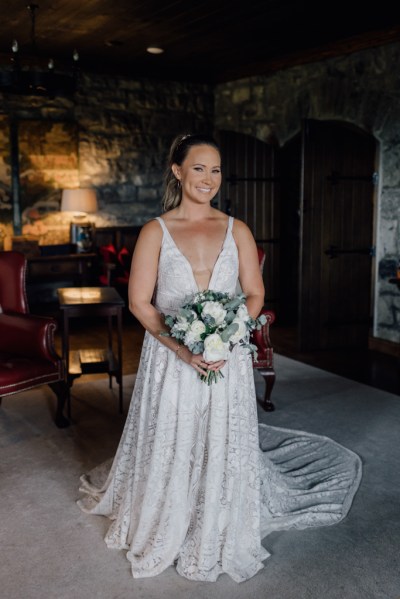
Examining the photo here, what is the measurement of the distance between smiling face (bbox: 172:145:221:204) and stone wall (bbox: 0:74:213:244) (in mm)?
5540

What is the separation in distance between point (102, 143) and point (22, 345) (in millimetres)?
4615

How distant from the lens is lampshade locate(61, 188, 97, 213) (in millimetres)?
7703

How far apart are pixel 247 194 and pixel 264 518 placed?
17.4 ft

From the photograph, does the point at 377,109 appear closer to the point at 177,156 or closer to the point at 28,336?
the point at 28,336

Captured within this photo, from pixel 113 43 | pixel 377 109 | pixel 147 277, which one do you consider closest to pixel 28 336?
pixel 147 277

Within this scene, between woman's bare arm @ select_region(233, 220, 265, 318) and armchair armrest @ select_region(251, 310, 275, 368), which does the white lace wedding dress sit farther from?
armchair armrest @ select_region(251, 310, 275, 368)

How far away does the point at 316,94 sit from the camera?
7.08m

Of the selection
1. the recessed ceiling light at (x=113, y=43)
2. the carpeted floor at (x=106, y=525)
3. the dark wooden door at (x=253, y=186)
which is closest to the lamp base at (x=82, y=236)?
the dark wooden door at (x=253, y=186)

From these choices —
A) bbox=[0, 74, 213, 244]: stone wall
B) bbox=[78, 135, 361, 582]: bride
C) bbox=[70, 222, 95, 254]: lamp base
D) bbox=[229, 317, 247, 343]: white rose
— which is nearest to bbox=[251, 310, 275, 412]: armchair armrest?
bbox=[78, 135, 361, 582]: bride

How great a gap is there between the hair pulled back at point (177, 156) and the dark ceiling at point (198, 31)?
3.14 m

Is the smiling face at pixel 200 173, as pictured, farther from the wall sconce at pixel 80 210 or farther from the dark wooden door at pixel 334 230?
the wall sconce at pixel 80 210

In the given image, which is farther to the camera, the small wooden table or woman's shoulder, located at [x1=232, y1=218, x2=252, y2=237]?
the small wooden table

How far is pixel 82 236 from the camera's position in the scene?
7.87 metres

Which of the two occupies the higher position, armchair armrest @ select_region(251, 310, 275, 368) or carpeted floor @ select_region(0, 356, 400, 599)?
armchair armrest @ select_region(251, 310, 275, 368)
